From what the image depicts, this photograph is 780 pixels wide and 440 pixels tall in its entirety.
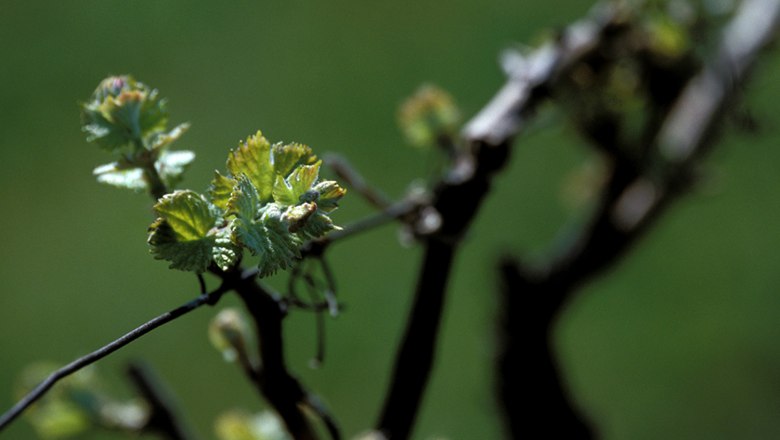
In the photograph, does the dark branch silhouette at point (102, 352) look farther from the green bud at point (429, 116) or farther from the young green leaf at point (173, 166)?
the green bud at point (429, 116)

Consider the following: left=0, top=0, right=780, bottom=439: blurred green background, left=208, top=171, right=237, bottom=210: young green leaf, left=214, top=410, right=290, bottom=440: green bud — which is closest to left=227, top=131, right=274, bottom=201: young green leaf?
left=208, top=171, right=237, bottom=210: young green leaf

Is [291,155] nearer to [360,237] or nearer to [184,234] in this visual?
[184,234]

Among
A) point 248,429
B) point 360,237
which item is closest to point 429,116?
point 248,429

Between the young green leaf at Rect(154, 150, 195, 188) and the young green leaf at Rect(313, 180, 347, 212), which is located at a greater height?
the young green leaf at Rect(154, 150, 195, 188)

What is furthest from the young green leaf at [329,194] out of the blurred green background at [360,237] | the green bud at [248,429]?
the blurred green background at [360,237]

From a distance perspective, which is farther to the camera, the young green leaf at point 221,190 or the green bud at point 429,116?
the green bud at point 429,116

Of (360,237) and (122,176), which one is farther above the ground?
(122,176)

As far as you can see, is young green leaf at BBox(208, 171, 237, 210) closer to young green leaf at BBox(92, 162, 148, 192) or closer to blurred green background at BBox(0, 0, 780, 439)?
young green leaf at BBox(92, 162, 148, 192)

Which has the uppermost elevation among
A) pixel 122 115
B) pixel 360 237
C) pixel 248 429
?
pixel 122 115
